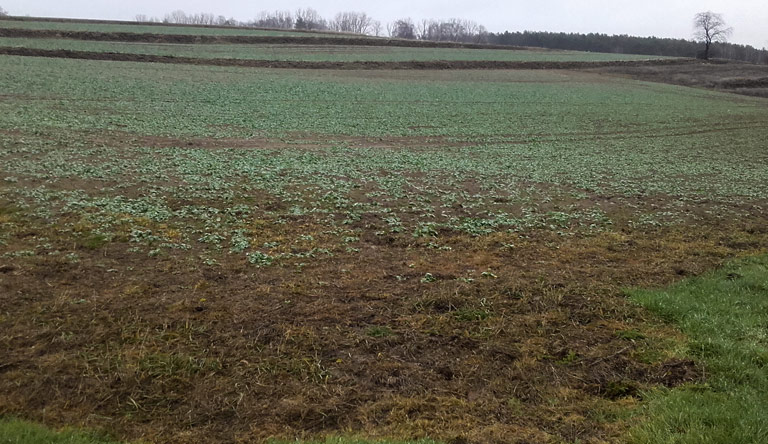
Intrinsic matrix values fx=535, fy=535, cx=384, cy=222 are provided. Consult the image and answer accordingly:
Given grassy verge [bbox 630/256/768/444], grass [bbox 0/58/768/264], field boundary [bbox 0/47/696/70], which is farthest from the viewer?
field boundary [bbox 0/47/696/70]

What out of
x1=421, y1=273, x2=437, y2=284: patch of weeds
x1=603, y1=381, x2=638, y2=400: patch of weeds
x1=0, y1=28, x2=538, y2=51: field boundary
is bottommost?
x1=603, y1=381, x2=638, y2=400: patch of weeds

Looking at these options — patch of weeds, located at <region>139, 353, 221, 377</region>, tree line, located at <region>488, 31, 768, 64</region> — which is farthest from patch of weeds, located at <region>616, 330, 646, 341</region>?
tree line, located at <region>488, 31, 768, 64</region>

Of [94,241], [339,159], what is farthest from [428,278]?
[339,159]

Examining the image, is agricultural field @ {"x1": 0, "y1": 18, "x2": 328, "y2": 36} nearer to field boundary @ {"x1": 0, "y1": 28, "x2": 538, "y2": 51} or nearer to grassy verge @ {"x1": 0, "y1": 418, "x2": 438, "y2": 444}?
field boundary @ {"x1": 0, "y1": 28, "x2": 538, "y2": 51}

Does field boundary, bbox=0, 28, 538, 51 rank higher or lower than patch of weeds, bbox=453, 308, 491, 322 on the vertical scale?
higher

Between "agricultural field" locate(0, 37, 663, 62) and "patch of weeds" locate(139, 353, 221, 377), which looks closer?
"patch of weeds" locate(139, 353, 221, 377)

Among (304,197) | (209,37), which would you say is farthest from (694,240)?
(209,37)

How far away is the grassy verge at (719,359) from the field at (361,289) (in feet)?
0.14

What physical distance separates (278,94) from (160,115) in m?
12.2

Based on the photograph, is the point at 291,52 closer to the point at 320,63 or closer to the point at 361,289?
the point at 320,63

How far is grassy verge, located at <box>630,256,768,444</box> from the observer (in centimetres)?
548

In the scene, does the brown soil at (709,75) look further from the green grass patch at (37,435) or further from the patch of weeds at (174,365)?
the green grass patch at (37,435)

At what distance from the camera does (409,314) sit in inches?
321

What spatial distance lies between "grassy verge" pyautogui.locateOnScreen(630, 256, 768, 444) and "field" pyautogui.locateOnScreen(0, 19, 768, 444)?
1.7 inches
